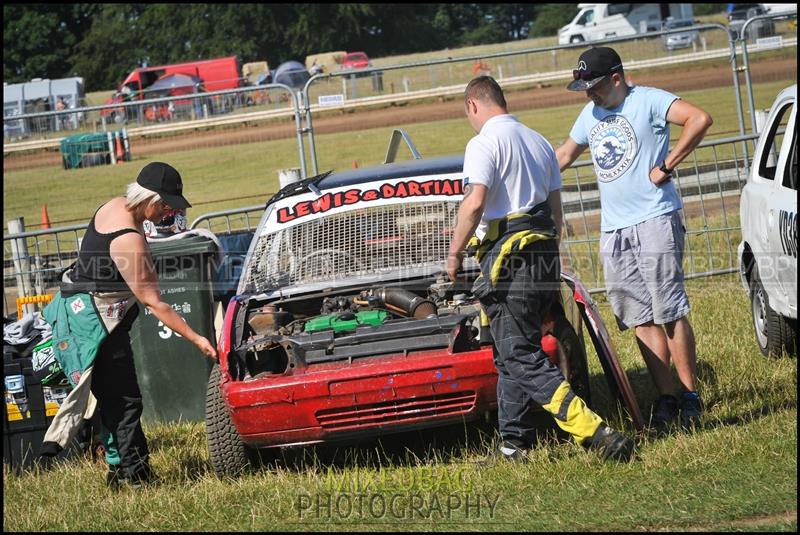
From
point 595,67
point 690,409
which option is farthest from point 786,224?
point 595,67

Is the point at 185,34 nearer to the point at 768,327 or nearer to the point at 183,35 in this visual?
the point at 183,35

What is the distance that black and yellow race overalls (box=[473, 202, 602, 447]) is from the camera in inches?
186

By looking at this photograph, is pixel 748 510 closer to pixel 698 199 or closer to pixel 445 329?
pixel 445 329

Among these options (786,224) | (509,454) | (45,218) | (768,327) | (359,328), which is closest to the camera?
(509,454)

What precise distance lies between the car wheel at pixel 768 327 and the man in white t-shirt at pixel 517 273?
2254 millimetres

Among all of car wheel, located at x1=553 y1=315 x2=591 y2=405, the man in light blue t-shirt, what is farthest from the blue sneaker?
car wheel, located at x1=553 y1=315 x2=591 y2=405

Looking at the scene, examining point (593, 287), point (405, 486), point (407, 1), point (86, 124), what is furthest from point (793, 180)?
point (407, 1)

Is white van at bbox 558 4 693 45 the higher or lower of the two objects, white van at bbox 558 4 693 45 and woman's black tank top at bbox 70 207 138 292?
the higher

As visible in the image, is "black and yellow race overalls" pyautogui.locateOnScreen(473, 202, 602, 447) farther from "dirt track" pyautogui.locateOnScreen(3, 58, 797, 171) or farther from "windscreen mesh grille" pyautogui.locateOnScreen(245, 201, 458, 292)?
"dirt track" pyautogui.locateOnScreen(3, 58, 797, 171)

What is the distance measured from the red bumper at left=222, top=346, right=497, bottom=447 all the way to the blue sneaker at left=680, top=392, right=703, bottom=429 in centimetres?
114

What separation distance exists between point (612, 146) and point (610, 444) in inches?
69.7

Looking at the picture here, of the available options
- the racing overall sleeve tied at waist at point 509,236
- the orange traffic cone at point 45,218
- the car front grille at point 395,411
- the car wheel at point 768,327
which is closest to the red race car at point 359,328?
the car front grille at point 395,411

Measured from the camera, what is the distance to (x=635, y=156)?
5.47 m

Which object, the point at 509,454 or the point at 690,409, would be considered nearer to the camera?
the point at 509,454
